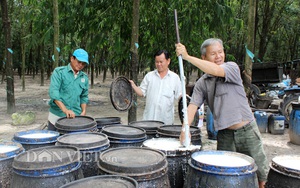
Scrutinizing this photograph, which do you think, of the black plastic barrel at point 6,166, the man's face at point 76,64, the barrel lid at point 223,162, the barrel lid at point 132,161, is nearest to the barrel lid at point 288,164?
the barrel lid at point 223,162

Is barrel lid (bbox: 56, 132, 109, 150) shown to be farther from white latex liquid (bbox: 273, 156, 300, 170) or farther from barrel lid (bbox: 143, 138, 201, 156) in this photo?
white latex liquid (bbox: 273, 156, 300, 170)

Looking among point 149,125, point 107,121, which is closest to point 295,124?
point 149,125

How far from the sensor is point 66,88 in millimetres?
3910

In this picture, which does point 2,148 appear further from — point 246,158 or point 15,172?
point 246,158

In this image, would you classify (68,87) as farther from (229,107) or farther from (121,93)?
(229,107)

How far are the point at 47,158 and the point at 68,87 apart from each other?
1772mm

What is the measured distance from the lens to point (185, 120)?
2.68 m

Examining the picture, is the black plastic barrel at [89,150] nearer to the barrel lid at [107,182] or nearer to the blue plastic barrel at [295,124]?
the barrel lid at [107,182]

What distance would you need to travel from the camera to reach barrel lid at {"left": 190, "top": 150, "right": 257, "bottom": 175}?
2076 mm

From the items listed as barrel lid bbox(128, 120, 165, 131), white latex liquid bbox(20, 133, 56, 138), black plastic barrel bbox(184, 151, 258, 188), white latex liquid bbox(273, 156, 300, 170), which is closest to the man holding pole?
white latex liquid bbox(273, 156, 300, 170)

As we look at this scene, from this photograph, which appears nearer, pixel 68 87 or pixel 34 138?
pixel 34 138

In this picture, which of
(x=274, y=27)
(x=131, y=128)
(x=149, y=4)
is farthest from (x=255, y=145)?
(x=274, y=27)

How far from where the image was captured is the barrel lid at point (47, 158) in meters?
2.05

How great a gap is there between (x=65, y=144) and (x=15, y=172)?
2.00 ft
